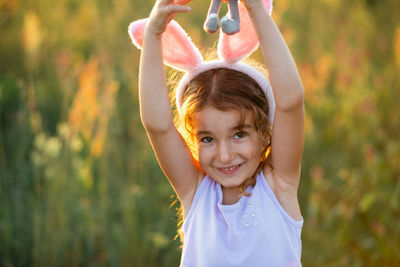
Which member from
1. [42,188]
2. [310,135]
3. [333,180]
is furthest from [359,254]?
[42,188]

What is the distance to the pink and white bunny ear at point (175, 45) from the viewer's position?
5.23ft

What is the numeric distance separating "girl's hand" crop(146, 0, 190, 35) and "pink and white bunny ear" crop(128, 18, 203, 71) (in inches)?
4.4

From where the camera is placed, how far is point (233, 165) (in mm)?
1624

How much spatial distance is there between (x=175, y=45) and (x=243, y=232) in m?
0.61

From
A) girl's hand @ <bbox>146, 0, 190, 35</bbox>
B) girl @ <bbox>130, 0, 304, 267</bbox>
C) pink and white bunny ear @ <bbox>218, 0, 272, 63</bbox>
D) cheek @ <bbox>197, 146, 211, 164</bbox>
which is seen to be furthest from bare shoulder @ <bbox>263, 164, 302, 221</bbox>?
girl's hand @ <bbox>146, 0, 190, 35</bbox>

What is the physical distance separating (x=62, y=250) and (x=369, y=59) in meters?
3.11

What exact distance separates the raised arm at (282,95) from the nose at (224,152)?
0.13 m

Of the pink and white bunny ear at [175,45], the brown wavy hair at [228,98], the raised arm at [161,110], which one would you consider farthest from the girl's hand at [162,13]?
the brown wavy hair at [228,98]

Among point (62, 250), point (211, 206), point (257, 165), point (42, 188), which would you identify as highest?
point (257, 165)

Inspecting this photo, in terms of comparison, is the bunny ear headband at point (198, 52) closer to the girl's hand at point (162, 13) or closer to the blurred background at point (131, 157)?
the girl's hand at point (162, 13)

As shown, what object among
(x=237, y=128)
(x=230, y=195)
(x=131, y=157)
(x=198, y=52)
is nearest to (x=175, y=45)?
(x=198, y=52)

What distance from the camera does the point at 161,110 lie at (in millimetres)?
1557

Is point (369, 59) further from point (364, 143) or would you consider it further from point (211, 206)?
point (211, 206)

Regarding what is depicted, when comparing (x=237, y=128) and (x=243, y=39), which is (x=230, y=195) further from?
(x=243, y=39)
